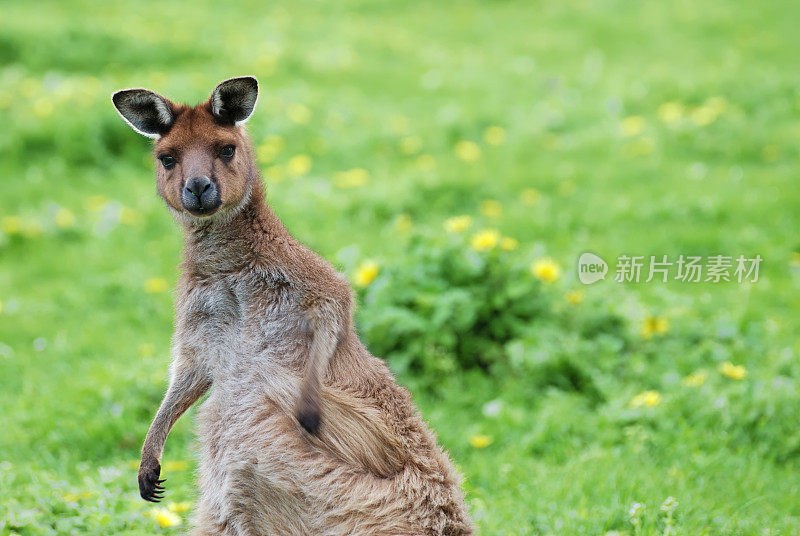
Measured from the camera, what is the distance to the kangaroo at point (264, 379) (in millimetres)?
2977

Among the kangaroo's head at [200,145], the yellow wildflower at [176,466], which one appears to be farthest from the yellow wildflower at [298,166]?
the kangaroo's head at [200,145]

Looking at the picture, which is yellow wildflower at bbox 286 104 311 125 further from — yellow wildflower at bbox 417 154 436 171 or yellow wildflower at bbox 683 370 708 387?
yellow wildflower at bbox 683 370 708 387

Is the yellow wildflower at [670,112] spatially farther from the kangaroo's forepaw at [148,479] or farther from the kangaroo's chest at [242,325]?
the kangaroo's forepaw at [148,479]

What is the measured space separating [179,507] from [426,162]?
5.57 metres

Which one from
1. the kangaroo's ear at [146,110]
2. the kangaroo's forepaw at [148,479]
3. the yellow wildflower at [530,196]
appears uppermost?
the kangaroo's ear at [146,110]

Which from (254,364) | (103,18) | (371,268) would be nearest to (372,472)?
(254,364)

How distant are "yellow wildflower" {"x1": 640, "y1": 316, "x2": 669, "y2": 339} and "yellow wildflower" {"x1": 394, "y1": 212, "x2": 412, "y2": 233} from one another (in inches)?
97.2

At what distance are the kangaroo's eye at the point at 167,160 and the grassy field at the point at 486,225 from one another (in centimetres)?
150

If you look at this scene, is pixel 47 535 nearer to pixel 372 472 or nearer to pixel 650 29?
pixel 372 472

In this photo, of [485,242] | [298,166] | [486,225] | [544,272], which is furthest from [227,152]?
[298,166]

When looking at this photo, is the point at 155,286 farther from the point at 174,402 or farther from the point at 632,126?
the point at 632,126

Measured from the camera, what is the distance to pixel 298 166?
897 cm

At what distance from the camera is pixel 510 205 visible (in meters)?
8.02

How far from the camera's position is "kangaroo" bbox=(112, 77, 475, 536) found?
2977mm
